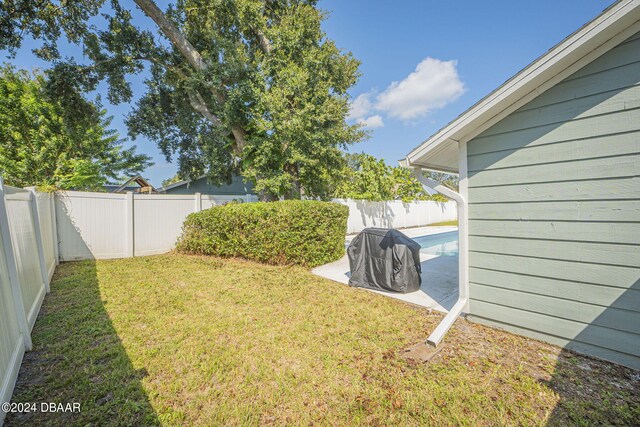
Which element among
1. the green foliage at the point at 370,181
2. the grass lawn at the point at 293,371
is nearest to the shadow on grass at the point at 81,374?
the grass lawn at the point at 293,371

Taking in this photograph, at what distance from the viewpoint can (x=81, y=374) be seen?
8.38ft

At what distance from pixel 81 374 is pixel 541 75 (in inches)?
222

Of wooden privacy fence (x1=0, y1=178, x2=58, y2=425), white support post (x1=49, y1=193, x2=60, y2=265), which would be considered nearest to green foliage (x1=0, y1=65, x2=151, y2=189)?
white support post (x1=49, y1=193, x2=60, y2=265)

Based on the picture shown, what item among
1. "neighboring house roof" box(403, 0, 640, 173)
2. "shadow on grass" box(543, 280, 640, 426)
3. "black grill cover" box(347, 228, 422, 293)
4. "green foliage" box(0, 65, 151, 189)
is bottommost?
"shadow on grass" box(543, 280, 640, 426)

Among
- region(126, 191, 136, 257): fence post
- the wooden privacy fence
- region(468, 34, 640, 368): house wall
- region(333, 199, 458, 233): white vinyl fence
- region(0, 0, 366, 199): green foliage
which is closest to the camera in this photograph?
the wooden privacy fence

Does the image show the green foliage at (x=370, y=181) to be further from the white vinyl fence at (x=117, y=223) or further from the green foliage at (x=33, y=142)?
the green foliage at (x=33, y=142)

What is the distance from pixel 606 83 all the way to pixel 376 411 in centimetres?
390

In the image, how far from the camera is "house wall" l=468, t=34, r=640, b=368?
8.71 feet

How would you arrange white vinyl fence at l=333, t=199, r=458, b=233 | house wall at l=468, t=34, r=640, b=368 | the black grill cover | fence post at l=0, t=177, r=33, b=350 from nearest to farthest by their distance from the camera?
fence post at l=0, t=177, r=33, b=350 → house wall at l=468, t=34, r=640, b=368 → the black grill cover → white vinyl fence at l=333, t=199, r=458, b=233

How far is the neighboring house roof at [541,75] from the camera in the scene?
8.45 feet

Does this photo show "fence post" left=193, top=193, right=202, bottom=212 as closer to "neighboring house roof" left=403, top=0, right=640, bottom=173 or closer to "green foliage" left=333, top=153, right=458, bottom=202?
"neighboring house roof" left=403, top=0, right=640, bottom=173

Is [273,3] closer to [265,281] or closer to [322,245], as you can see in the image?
[322,245]

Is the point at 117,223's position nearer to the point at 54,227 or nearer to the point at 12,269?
the point at 54,227

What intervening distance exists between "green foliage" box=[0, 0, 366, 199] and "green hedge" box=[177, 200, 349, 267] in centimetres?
186
